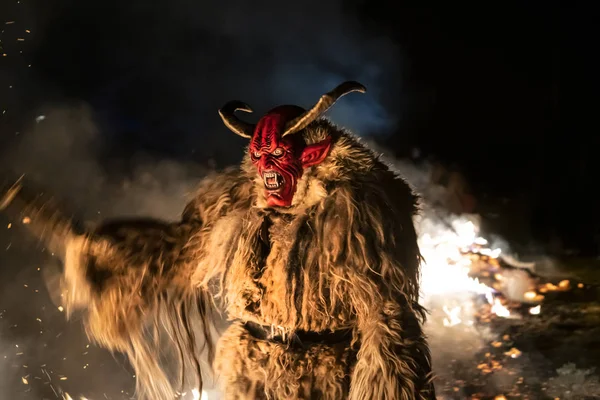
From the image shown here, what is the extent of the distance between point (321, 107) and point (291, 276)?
0.39m

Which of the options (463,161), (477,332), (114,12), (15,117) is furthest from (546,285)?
(15,117)

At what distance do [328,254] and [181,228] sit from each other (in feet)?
1.42

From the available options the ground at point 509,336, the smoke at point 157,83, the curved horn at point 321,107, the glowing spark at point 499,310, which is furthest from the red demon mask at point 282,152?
the glowing spark at point 499,310

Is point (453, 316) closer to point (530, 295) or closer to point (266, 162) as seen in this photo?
point (530, 295)

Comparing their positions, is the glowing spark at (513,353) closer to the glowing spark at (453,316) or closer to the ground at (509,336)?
the ground at (509,336)

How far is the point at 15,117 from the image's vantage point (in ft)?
6.75

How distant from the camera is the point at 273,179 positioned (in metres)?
1.30

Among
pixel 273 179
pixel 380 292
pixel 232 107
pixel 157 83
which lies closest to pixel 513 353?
pixel 380 292

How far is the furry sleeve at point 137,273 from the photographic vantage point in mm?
1405

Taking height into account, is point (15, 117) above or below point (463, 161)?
below

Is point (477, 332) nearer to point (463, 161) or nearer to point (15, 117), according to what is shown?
point (463, 161)

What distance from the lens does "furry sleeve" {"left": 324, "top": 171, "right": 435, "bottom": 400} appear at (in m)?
1.18

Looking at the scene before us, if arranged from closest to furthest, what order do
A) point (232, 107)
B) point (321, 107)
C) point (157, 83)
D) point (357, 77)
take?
1. point (321, 107)
2. point (232, 107)
3. point (357, 77)
4. point (157, 83)

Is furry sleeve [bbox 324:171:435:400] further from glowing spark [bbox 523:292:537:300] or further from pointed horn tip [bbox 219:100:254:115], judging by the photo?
glowing spark [bbox 523:292:537:300]
